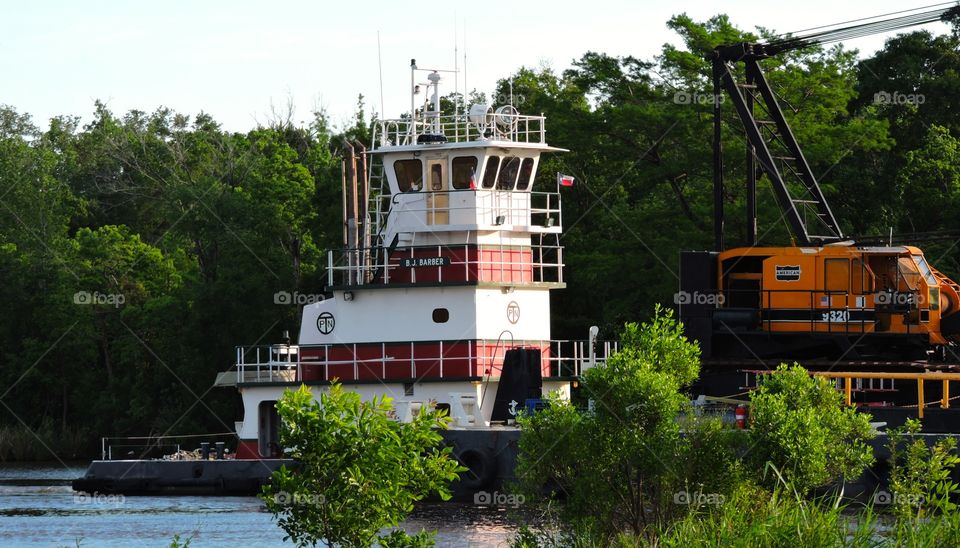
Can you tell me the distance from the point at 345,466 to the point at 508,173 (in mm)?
22340

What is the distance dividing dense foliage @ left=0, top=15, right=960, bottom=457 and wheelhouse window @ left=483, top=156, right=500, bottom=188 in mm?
11960

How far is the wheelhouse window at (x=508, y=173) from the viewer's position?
1607 inches

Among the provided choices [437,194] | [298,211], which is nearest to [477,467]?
[437,194]

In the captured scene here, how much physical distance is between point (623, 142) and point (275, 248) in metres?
15.8

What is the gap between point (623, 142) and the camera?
56.4m

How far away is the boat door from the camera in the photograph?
40344 mm

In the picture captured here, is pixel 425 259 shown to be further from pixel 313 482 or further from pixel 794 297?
pixel 313 482

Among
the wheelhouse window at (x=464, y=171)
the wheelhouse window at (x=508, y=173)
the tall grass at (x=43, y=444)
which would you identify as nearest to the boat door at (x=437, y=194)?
the wheelhouse window at (x=464, y=171)

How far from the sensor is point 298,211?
6656 centimetres

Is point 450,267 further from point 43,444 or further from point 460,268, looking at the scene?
point 43,444

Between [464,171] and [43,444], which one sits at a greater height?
[464,171]

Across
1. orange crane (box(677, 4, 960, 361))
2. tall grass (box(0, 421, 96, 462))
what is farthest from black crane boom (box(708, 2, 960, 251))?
tall grass (box(0, 421, 96, 462))

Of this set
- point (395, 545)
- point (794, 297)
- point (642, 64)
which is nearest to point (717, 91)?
point (794, 297)

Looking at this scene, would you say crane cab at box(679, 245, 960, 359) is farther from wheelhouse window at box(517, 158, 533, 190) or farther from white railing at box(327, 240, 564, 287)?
wheelhouse window at box(517, 158, 533, 190)
